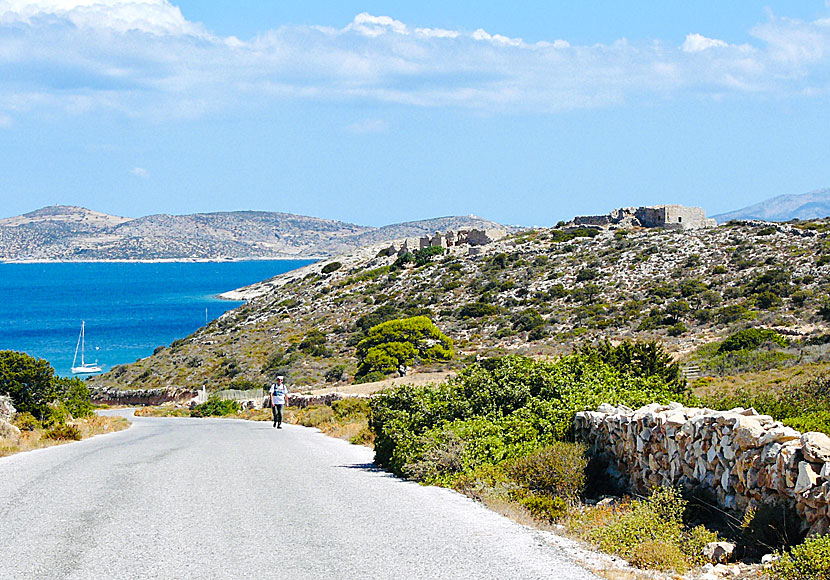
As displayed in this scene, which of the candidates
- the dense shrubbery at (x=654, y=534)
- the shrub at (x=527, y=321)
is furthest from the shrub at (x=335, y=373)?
the dense shrubbery at (x=654, y=534)

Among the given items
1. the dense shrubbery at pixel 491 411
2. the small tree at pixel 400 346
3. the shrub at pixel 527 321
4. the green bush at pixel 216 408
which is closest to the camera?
the dense shrubbery at pixel 491 411

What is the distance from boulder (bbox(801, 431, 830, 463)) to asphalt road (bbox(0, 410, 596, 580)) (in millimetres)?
2029

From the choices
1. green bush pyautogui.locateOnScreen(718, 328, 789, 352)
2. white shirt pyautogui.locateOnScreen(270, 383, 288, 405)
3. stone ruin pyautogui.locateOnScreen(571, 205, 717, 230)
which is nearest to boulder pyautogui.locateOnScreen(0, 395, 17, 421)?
white shirt pyautogui.locateOnScreen(270, 383, 288, 405)

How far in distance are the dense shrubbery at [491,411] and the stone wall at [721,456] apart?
3.12 ft

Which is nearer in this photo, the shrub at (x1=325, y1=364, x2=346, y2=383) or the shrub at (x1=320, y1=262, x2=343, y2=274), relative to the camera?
the shrub at (x1=325, y1=364, x2=346, y2=383)

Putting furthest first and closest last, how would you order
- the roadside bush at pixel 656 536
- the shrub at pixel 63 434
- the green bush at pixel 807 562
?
1. the shrub at pixel 63 434
2. the roadside bush at pixel 656 536
3. the green bush at pixel 807 562

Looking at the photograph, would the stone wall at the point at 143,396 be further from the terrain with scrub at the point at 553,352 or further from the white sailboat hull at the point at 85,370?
the white sailboat hull at the point at 85,370

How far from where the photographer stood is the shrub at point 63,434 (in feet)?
64.9

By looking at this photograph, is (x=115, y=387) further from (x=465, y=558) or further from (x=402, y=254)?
(x=465, y=558)

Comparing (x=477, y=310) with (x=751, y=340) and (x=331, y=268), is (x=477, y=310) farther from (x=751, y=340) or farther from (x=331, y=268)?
(x=331, y=268)

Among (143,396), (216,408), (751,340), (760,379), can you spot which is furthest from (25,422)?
(143,396)

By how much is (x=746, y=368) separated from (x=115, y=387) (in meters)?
45.4

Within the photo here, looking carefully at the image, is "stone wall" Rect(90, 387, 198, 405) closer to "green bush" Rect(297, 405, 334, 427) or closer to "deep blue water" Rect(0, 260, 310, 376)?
"deep blue water" Rect(0, 260, 310, 376)

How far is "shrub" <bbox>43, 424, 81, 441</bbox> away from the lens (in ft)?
64.9
